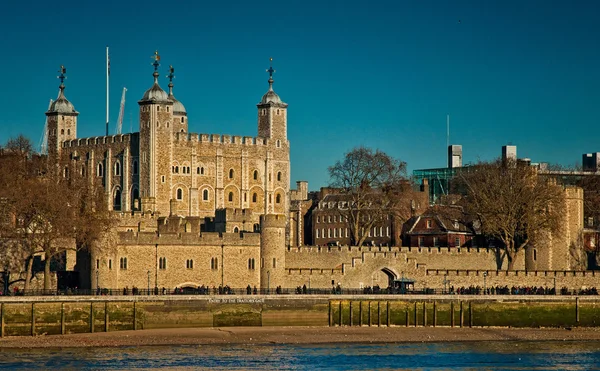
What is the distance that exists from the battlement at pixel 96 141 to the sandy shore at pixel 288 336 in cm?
4875

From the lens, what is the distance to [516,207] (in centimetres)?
9931

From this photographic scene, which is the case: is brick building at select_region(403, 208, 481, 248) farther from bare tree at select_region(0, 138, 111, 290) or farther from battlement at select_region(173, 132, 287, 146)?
bare tree at select_region(0, 138, 111, 290)

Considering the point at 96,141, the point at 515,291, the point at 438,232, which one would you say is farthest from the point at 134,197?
the point at 515,291

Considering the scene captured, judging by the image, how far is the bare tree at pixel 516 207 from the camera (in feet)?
325

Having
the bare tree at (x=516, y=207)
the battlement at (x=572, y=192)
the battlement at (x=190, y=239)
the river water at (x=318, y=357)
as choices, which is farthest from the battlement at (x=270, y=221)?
the battlement at (x=572, y=192)

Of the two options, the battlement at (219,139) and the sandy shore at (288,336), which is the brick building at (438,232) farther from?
the sandy shore at (288,336)

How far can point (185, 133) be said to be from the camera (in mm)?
122938

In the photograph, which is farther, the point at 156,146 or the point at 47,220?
the point at 156,146

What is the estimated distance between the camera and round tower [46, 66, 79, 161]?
130 meters

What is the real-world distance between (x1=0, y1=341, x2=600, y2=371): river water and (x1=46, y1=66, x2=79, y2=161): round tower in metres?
62.1

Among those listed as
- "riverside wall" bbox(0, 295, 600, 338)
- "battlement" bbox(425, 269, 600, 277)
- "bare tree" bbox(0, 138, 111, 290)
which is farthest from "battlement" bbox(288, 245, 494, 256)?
"riverside wall" bbox(0, 295, 600, 338)

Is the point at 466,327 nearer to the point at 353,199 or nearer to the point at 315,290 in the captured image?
the point at 315,290

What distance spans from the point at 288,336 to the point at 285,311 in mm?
4458

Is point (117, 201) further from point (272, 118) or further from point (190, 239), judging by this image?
point (190, 239)
